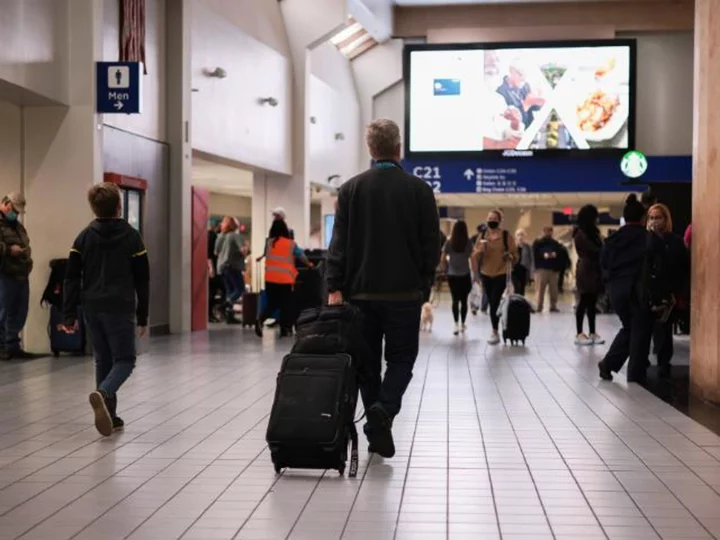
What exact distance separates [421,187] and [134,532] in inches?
98.2

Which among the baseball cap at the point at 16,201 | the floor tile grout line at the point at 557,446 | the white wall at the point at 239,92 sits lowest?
the floor tile grout line at the point at 557,446

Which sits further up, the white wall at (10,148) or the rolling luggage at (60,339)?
the white wall at (10,148)

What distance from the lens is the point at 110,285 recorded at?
7336 millimetres

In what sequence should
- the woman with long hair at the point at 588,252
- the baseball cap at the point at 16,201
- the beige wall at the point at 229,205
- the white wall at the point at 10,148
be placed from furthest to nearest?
the beige wall at the point at 229,205 < the woman with long hair at the point at 588,252 < the white wall at the point at 10,148 < the baseball cap at the point at 16,201

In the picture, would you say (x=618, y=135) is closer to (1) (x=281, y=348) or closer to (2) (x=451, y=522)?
(1) (x=281, y=348)

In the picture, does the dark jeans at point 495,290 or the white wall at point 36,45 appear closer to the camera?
the white wall at point 36,45

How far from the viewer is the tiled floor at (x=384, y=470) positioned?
4.96 meters

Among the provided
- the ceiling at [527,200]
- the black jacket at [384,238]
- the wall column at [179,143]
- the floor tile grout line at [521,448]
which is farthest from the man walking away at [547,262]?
the black jacket at [384,238]

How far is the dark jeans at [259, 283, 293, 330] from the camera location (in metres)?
16.0

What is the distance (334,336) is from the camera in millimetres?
6035

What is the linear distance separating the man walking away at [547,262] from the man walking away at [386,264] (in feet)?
56.0

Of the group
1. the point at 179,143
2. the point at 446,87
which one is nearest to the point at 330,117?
the point at 446,87

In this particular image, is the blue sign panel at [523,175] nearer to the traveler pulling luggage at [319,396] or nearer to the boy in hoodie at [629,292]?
the boy in hoodie at [629,292]

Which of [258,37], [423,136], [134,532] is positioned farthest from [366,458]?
[423,136]
